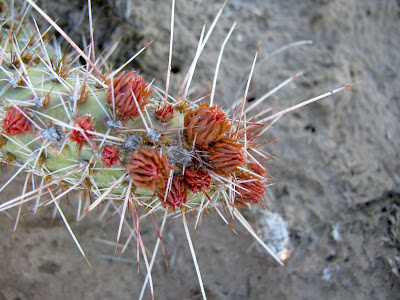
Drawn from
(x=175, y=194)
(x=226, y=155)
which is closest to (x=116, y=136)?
(x=175, y=194)

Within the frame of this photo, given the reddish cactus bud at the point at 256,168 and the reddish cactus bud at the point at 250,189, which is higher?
the reddish cactus bud at the point at 256,168

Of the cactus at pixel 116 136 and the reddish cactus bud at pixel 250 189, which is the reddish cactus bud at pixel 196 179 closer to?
the cactus at pixel 116 136

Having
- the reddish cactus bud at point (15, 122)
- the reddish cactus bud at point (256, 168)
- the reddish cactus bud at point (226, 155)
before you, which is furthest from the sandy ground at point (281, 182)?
the reddish cactus bud at point (15, 122)

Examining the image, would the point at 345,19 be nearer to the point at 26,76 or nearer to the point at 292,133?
the point at 292,133

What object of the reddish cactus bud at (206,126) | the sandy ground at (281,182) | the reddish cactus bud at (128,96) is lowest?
the sandy ground at (281,182)

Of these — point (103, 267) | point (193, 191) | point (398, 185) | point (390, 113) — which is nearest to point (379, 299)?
point (398, 185)

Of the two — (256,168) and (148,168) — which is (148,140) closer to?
(148,168)

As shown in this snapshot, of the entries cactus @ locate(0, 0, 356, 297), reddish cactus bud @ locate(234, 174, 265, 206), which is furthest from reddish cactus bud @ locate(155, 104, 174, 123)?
reddish cactus bud @ locate(234, 174, 265, 206)
